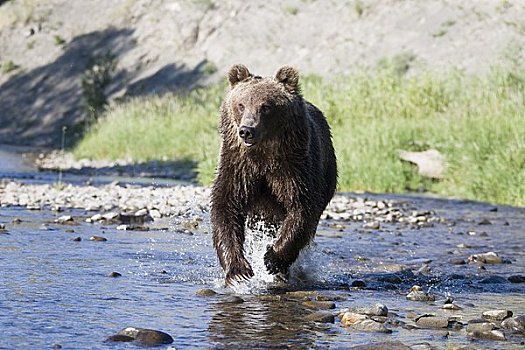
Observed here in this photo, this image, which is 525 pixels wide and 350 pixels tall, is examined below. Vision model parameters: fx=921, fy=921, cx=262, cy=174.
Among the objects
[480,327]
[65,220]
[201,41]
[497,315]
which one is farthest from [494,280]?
[201,41]

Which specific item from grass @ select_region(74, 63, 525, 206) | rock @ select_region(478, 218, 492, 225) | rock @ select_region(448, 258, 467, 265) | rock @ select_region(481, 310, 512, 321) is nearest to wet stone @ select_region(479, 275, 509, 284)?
rock @ select_region(448, 258, 467, 265)

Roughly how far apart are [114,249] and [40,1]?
159ft

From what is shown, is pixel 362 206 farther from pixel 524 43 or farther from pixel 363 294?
pixel 524 43

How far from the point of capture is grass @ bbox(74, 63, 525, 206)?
14.5 m

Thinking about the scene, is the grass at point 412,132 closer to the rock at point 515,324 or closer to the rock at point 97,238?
the rock at point 97,238

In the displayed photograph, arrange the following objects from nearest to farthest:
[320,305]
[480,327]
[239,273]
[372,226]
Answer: [480,327] → [320,305] → [239,273] → [372,226]

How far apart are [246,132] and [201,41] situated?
35548 mm

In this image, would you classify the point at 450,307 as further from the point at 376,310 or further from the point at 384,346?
the point at 384,346

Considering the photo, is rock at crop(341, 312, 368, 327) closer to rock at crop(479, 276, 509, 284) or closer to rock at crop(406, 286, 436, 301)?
rock at crop(406, 286, 436, 301)

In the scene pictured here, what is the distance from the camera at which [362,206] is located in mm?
12781

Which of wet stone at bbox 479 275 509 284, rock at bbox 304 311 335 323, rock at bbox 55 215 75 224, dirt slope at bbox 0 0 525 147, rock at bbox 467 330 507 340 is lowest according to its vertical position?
rock at bbox 55 215 75 224

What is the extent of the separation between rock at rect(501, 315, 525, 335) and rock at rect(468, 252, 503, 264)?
2801mm

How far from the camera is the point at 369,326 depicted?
4.91 m

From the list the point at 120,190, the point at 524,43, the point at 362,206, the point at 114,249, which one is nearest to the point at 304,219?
the point at 114,249
